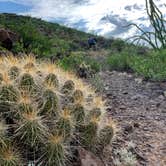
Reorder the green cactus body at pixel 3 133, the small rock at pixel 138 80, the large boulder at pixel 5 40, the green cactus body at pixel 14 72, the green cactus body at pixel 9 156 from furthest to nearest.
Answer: the small rock at pixel 138 80 < the large boulder at pixel 5 40 < the green cactus body at pixel 14 72 < the green cactus body at pixel 3 133 < the green cactus body at pixel 9 156

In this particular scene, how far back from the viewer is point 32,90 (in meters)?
5.73

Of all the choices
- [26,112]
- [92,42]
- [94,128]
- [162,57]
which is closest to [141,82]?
[162,57]

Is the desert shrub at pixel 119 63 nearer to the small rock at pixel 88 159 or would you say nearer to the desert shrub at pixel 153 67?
the desert shrub at pixel 153 67

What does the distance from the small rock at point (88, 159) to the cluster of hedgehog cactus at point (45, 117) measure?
10 cm

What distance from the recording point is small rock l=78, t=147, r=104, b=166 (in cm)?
565

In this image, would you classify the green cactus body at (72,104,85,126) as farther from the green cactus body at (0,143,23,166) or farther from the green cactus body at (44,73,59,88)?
the green cactus body at (0,143,23,166)

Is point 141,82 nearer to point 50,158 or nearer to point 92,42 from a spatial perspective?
point 50,158

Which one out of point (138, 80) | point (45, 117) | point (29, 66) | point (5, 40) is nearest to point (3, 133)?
point (45, 117)

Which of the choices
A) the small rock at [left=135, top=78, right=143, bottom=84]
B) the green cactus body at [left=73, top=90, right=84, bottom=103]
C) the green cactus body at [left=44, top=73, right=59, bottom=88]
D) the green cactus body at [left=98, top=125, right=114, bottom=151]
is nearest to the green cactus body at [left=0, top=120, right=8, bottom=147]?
the green cactus body at [left=44, top=73, right=59, bottom=88]

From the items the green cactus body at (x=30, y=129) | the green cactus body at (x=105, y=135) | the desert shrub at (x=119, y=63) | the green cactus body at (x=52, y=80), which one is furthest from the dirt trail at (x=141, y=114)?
the desert shrub at (x=119, y=63)

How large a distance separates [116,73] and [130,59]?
4.58 feet

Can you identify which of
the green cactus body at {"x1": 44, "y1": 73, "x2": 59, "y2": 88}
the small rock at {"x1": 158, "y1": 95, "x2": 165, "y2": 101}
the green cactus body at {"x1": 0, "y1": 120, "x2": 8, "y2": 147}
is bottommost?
the green cactus body at {"x1": 0, "y1": 120, "x2": 8, "y2": 147}

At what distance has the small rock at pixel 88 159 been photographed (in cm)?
565

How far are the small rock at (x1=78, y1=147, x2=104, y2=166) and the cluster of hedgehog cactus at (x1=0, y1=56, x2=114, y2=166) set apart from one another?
3.9 inches
